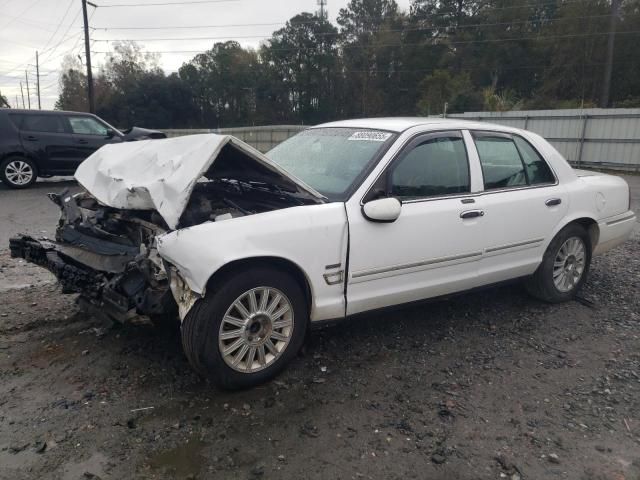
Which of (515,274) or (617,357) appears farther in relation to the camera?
(515,274)

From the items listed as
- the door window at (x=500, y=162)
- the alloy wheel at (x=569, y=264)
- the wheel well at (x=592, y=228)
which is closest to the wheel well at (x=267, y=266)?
the door window at (x=500, y=162)

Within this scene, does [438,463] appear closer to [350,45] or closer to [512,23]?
[512,23]

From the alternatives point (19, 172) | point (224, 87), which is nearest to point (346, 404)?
point (19, 172)

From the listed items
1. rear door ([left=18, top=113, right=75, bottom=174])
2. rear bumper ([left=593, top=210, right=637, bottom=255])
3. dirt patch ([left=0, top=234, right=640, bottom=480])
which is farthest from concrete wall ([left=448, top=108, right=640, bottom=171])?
rear door ([left=18, top=113, right=75, bottom=174])

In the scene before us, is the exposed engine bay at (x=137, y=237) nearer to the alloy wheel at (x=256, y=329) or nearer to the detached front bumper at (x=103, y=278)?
the detached front bumper at (x=103, y=278)

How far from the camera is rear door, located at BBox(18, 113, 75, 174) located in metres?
Answer: 11.5

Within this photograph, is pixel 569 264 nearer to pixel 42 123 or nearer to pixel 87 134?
pixel 87 134

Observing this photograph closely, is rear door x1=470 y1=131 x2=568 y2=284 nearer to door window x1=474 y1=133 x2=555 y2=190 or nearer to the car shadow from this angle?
door window x1=474 y1=133 x2=555 y2=190

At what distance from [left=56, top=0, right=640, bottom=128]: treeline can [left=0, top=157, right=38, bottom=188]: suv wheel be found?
27416 millimetres

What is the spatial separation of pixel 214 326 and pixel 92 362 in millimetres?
1128

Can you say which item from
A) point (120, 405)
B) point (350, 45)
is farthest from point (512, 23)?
point (120, 405)

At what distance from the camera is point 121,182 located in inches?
142

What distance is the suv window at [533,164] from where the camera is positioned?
4539mm

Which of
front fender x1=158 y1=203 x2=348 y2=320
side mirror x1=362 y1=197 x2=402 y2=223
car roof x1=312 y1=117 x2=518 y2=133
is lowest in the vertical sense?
front fender x1=158 y1=203 x2=348 y2=320
